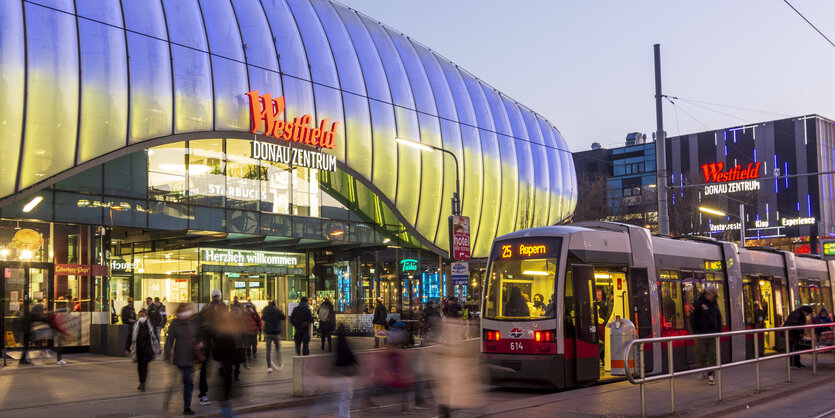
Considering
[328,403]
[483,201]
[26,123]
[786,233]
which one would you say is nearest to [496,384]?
[328,403]

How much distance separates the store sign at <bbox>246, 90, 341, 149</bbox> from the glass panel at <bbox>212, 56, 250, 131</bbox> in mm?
311

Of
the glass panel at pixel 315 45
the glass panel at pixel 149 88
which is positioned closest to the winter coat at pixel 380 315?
the glass panel at pixel 149 88

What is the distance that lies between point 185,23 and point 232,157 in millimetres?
5258

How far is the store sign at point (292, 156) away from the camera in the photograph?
30750 mm

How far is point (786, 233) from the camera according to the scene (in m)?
85.0

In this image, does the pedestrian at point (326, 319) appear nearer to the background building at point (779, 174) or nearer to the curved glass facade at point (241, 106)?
the curved glass facade at point (241, 106)

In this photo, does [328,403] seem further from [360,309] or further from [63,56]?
[360,309]

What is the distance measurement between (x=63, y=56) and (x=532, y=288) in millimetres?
17138

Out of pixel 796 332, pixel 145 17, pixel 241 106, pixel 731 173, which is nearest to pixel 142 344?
pixel 796 332

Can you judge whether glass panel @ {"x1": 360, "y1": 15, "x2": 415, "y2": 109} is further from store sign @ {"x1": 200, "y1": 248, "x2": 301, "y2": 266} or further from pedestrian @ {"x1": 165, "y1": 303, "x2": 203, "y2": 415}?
pedestrian @ {"x1": 165, "y1": 303, "x2": 203, "y2": 415}

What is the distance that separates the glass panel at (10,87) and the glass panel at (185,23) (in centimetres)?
A: 546

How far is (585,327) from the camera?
602 inches

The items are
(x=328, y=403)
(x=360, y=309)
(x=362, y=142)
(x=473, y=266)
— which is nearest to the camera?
(x=328, y=403)

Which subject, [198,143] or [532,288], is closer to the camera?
[532,288]
